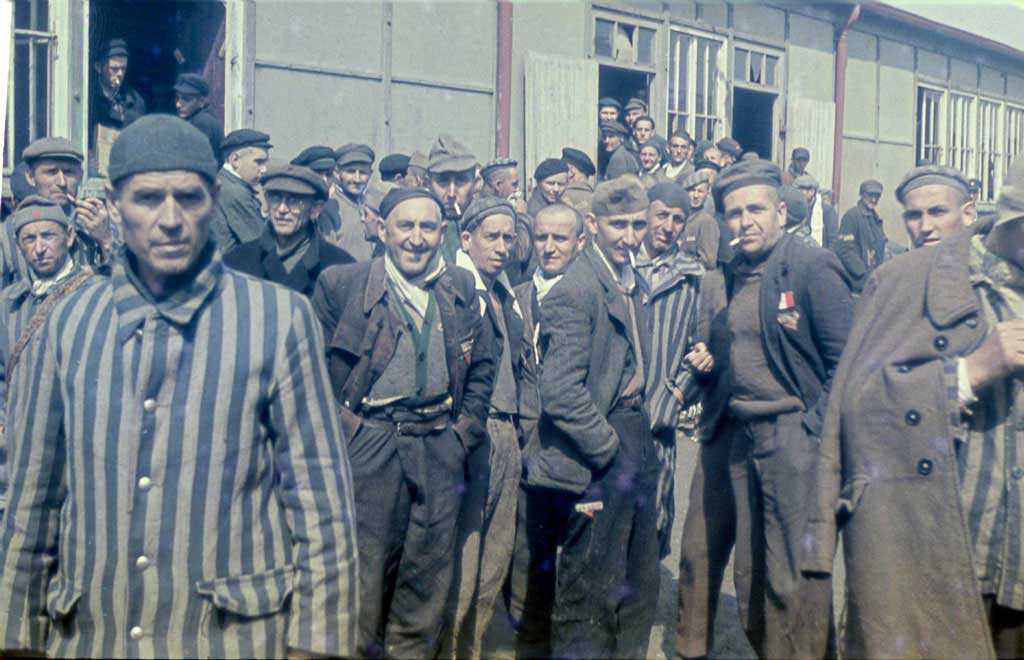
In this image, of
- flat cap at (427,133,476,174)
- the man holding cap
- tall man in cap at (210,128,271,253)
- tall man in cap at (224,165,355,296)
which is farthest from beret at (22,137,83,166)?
the man holding cap

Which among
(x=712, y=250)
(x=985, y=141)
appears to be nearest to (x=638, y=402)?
(x=712, y=250)

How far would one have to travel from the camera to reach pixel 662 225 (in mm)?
6824

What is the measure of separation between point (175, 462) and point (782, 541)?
2.86 m

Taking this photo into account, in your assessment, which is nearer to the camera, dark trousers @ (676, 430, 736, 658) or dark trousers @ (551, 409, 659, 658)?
dark trousers @ (551, 409, 659, 658)

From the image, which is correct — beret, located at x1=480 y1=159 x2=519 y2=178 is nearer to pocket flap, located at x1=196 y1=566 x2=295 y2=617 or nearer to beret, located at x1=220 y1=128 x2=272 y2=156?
beret, located at x1=220 y1=128 x2=272 y2=156

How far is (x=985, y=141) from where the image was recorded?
23.5 meters

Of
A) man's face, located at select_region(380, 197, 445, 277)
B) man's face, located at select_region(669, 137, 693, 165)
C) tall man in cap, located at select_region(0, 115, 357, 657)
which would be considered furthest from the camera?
man's face, located at select_region(669, 137, 693, 165)

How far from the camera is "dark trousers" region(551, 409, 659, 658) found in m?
5.14

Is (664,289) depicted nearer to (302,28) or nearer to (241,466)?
(241,466)

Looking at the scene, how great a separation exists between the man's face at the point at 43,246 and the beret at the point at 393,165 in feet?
12.2

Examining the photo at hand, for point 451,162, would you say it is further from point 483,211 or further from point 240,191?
point 483,211

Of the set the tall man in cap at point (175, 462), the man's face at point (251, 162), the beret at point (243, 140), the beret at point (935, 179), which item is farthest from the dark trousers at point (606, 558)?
the beret at point (243, 140)

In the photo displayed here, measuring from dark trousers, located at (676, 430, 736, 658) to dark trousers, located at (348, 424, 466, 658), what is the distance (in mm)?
1033

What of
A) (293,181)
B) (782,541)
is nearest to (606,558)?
(782,541)
